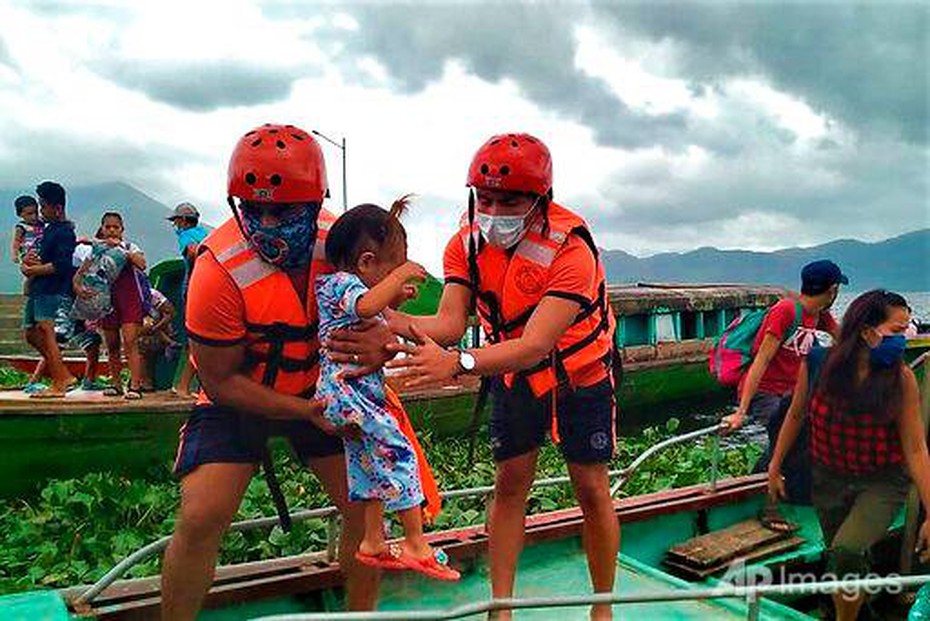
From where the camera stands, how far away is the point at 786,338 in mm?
5680

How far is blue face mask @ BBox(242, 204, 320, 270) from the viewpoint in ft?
9.65

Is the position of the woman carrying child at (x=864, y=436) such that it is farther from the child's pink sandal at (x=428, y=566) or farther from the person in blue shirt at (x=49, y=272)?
the person in blue shirt at (x=49, y=272)

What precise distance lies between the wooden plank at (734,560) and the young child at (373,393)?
2.29 metres

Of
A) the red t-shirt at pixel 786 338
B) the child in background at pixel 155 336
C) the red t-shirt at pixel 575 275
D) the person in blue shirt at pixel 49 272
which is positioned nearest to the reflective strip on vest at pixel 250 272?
the red t-shirt at pixel 575 275

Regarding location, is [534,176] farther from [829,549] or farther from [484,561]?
[829,549]

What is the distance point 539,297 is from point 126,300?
20.2 ft

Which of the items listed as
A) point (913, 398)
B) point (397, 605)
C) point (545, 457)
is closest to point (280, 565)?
point (397, 605)

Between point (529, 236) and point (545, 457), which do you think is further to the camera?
point (545, 457)

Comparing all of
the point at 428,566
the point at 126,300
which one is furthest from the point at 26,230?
the point at 428,566

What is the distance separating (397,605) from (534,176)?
2.15 meters

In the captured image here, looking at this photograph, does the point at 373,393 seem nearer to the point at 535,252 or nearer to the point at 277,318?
the point at 277,318

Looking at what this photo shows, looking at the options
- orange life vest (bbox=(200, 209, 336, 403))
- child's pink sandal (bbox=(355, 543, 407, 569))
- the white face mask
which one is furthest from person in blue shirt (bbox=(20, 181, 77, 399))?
child's pink sandal (bbox=(355, 543, 407, 569))

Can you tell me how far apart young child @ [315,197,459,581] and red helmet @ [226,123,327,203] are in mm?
184

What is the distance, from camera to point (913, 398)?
4.04 metres
